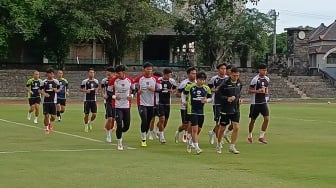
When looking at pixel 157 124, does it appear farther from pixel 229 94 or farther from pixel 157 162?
pixel 157 162

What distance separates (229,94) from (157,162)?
3253 mm

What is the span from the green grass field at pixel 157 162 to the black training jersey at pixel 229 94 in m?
1.12

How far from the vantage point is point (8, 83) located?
195 feet

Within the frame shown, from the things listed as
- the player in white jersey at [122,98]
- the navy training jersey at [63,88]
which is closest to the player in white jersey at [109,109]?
the player in white jersey at [122,98]

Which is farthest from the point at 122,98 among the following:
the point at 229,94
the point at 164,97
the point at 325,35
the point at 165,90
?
the point at 325,35

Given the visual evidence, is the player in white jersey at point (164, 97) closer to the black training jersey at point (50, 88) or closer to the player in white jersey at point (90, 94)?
the black training jersey at point (50, 88)

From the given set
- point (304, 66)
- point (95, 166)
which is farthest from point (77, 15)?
point (95, 166)

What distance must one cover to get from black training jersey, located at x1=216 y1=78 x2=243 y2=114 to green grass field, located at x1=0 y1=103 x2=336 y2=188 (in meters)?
1.12

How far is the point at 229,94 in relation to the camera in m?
16.8

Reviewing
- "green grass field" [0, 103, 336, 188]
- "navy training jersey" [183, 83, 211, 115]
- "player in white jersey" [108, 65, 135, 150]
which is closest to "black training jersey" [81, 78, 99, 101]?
"green grass field" [0, 103, 336, 188]

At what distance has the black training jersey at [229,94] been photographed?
16672 mm

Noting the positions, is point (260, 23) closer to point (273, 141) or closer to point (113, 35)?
point (113, 35)

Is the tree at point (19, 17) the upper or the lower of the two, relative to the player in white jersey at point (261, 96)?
upper

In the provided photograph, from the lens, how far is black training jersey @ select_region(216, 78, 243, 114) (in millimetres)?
16672
